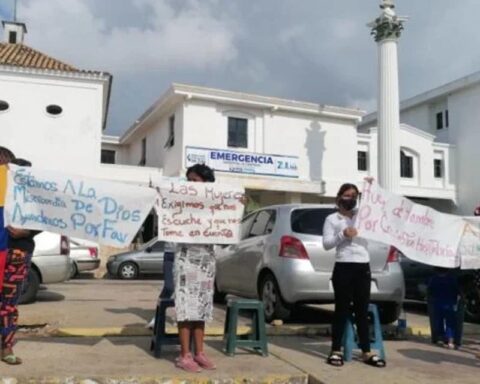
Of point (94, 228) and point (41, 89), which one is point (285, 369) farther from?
point (41, 89)

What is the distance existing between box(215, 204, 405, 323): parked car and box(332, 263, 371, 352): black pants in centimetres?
176

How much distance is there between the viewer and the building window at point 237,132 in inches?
1156

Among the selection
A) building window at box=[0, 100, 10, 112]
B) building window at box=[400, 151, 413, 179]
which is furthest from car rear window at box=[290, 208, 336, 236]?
building window at box=[400, 151, 413, 179]

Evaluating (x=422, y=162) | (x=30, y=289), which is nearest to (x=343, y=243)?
(x=30, y=289)

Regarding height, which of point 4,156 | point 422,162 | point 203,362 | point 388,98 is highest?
point 388,98

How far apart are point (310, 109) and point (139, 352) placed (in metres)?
25.2

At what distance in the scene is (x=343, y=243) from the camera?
6.34 metres

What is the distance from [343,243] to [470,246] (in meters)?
1.88

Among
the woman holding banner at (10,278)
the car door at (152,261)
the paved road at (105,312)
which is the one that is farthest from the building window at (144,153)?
the woman holding banner at (10,278)

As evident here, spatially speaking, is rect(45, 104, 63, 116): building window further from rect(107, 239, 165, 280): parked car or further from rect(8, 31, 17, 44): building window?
rect(8, 31, 17, 44): building window

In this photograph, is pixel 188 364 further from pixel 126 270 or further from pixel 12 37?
pixel 12 37

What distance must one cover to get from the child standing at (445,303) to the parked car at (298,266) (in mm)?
634

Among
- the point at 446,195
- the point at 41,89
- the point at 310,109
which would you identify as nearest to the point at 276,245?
the point at 41,89

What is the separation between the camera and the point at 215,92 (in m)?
28.6
